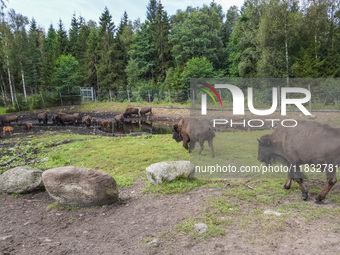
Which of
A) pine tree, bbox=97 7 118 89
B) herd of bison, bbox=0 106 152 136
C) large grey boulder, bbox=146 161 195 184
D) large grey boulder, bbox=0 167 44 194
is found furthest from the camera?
pine tree, bbox=97 7 118 89

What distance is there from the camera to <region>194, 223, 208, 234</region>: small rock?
4.20m

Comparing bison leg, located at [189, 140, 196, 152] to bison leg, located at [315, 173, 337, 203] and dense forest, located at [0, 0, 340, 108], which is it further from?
dense forest, located at [0, 0, 340, 108]

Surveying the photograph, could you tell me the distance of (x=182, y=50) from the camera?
1661 inches

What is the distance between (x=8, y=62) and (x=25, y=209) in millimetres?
34536

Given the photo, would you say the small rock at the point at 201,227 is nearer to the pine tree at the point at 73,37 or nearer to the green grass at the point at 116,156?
the green grass at the point at 116,156

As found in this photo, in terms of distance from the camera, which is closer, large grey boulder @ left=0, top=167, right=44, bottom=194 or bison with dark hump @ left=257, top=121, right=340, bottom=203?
bison with dark hump @ left=257, top=121, right=340, bottom=203

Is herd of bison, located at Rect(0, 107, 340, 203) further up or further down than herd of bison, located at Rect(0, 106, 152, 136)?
further up

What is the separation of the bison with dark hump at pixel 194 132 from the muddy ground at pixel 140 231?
2956 millimetres

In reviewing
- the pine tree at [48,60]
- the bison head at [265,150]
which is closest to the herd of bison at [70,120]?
the bison head at [265,150]

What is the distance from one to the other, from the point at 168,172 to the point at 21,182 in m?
3.49

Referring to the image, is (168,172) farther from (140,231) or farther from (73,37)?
(73,37)

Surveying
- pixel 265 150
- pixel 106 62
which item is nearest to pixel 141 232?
pixel 265 150

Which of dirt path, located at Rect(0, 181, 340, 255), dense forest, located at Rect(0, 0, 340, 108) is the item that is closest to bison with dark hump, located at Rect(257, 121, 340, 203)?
dirt path, located at Rect(0, 181, 340, 255)

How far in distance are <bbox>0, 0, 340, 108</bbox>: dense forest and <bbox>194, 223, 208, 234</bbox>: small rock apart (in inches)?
945
